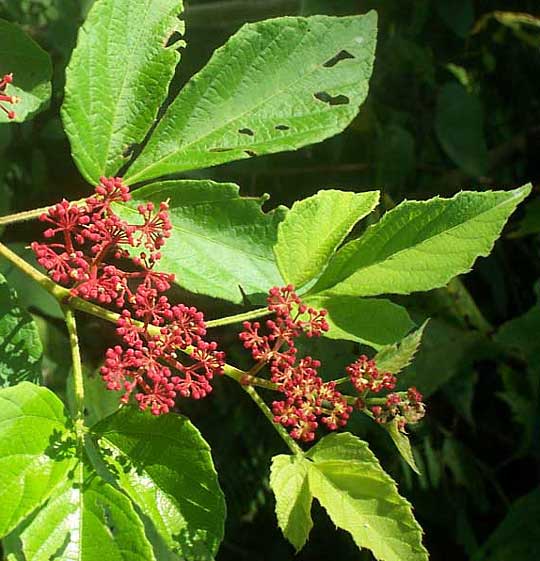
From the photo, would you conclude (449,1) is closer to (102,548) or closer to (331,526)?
(331,526)

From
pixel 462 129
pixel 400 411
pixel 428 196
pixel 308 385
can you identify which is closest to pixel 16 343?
pixel 308 385

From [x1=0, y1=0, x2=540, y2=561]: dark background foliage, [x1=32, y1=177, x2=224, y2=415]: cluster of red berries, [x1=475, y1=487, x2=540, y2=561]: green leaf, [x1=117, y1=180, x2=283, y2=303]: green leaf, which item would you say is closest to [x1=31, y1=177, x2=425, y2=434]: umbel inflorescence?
[x1=32, y1=177, x2=224, y2=415]: cluster of red berries

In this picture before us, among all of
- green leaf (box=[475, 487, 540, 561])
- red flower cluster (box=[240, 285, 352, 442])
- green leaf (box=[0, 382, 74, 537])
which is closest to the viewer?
green leaf (box=[0, 382, 74, 537])

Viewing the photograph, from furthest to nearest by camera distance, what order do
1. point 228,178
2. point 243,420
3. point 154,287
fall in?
point 243,420
point 228,178
point 154,287

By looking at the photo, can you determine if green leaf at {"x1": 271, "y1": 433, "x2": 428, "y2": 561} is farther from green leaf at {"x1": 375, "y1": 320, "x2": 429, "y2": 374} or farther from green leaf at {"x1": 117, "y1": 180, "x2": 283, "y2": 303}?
green leaf at {"x1": 117, "y1": 180, "x2": 283, "y2": 303}

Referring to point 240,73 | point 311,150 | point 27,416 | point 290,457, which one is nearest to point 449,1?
point 311,150

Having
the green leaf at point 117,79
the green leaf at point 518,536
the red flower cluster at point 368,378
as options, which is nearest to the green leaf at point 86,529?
the red flower cluster at point 368,378

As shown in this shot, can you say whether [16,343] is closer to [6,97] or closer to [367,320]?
[6,97]
